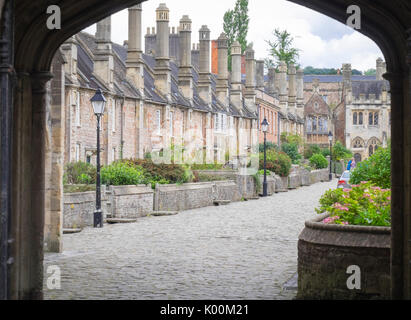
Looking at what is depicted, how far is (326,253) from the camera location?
8.74 metres

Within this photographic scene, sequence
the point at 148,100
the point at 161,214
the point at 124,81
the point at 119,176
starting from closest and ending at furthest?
the point at 119,176, the point at 161,214, the point at 124,81, the point at 148,100

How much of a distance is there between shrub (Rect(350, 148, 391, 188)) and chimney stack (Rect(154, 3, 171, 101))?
32214 millimetres

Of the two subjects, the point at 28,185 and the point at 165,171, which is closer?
the point at 28,185

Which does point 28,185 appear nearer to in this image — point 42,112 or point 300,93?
point 42,112

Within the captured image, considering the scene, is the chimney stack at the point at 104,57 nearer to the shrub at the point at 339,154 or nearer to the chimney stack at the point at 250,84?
the chimney stack at the point at 250,84

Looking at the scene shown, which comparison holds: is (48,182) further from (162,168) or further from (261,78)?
(261,78)

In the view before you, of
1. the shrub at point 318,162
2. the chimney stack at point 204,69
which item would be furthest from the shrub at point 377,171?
the shrub at point 318,162

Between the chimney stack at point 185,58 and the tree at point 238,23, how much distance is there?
3003cm

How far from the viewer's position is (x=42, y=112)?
852 centimetres

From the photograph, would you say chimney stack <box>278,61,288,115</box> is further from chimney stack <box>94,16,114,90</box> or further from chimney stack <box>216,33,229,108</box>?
chimney stack <box>94,16,114,90</box>

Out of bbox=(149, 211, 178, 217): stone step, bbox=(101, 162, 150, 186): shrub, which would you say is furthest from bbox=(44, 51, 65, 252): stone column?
bbox=(149, 211, 178, 217): stone step

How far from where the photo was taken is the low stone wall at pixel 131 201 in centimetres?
2342

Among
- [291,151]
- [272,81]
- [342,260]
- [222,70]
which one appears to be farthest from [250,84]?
[342,260]

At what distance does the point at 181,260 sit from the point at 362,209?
4624 millimetres
